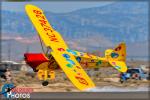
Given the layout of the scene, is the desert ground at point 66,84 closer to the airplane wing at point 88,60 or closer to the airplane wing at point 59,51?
the airplane wing at point 88,60

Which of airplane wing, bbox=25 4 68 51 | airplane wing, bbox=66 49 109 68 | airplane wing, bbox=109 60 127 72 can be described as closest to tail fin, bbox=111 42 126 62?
airplane wing, bbox=109 60 127 72

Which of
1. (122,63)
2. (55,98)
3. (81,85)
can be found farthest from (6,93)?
(122,63)

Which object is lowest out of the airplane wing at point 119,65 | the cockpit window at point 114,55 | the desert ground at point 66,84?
the desert ground at point 66,84

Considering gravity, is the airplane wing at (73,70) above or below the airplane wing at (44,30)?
below

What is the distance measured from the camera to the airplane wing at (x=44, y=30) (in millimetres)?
26203

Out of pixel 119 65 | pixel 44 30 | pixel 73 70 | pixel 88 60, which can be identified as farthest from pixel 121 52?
pixel 73 70

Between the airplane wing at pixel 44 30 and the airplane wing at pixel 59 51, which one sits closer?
the airplane wing at pixel 59 51

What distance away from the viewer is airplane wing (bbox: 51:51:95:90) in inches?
713

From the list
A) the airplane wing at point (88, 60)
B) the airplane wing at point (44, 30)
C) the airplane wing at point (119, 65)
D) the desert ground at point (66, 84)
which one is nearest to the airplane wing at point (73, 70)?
the airplane wing at point (88, 60)

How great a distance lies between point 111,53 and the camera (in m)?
29.2

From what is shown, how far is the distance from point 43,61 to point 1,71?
604 inches

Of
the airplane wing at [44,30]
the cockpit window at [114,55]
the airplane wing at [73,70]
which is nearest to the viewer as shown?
the airplane wing at [73,70]

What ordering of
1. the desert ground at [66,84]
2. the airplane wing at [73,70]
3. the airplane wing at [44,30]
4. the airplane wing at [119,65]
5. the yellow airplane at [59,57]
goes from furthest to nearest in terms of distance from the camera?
the desert ground at [66,84] → the airplane wing at [119,65] → the airplane wing at [44,30] → the yellow airplane at [59,57] → the airplane wing at [73,70]

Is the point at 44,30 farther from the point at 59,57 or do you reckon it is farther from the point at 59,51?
the point at 59,57
